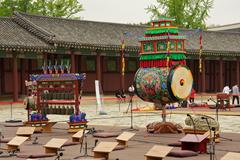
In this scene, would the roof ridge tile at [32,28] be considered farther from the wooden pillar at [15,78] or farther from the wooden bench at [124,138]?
the wooden bench at [124,138]

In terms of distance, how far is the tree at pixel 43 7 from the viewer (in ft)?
188

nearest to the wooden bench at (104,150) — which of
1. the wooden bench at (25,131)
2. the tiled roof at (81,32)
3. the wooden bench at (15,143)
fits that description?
the wooden bench at (15,143)

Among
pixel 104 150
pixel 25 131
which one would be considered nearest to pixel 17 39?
pixel 25 131

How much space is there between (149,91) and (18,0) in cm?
4374

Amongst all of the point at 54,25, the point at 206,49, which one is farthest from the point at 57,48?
the point at 206,49

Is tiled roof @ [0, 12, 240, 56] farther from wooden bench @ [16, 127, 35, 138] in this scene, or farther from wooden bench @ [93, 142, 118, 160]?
wooden bench @ [93, 142, 118, 160]

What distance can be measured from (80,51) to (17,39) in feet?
18.8

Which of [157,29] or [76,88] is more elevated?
[157,29]

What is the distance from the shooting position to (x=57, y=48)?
38.0 metres

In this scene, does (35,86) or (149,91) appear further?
(35,86)

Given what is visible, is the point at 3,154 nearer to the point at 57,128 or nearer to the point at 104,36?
the point at 57,128

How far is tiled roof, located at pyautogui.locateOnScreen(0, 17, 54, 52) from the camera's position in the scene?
3444 centimetres

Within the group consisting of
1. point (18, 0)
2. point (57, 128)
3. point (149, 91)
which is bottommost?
point (57, 128)

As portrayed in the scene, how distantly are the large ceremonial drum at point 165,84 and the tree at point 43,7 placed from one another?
4086 centimetres
